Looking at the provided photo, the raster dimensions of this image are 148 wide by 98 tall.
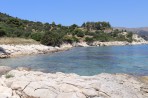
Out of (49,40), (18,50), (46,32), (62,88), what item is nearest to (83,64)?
(18,50)

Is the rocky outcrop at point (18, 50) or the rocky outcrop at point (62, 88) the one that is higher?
the rocky outcrop at point (62, 88)

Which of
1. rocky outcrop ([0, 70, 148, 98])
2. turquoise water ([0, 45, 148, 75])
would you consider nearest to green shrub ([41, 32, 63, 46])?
turquoise water ([0, 45, 148, 75])

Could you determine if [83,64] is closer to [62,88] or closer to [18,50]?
[18,50]

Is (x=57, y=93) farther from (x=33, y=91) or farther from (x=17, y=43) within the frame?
(x=17, y=43)

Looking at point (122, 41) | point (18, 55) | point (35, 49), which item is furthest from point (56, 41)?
point (122, 41)

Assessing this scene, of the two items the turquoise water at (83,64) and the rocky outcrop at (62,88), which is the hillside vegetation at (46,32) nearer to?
the turquoise water at (83,64)

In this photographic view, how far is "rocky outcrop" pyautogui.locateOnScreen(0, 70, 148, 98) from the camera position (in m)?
17.7

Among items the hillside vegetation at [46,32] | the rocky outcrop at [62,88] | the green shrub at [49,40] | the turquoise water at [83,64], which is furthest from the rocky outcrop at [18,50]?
the rocky outcrop at [62,88]

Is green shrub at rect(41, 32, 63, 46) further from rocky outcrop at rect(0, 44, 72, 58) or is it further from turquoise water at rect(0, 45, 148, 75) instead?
turquoise water at rect(0, 45, 148, 75)

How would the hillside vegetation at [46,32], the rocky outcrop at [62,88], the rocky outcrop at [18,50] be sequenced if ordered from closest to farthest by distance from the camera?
the rocky outcrop at [62,88] → the rocky outcrop at [18,50] → the hillside vegetation at [46,32]

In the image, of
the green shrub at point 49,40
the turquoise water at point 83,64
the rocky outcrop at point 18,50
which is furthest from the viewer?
the green shrub at point 49,40

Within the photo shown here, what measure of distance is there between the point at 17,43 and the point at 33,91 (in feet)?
212

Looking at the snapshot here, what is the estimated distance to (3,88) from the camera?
18.1 m

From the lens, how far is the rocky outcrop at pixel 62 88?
57.9ft
